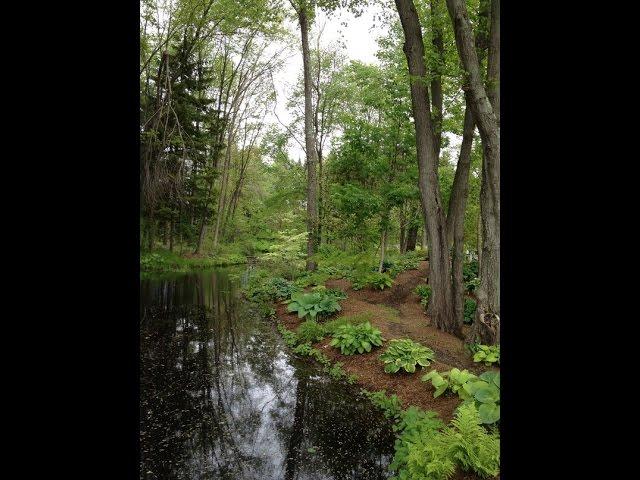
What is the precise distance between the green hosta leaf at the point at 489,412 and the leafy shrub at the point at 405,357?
5.76 ft

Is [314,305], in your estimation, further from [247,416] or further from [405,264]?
[405,264]

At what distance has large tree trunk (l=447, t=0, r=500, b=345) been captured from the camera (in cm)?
538

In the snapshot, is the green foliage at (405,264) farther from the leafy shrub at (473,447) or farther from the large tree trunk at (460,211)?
the leafy shrub at (473,447)

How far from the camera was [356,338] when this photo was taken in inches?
279

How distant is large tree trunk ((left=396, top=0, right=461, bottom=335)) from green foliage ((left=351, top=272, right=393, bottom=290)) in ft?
11.4

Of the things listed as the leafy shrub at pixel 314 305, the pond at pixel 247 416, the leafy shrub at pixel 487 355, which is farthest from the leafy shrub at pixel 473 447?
the leafy shrub at pixel 314 305

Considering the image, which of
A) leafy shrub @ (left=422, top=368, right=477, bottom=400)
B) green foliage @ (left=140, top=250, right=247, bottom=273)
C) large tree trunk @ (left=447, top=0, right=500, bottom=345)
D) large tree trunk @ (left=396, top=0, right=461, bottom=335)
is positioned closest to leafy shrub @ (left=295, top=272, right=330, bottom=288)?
large tree trunk @ (left=396, top=0, right=461, bottom=335)

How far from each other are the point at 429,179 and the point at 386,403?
4.62m

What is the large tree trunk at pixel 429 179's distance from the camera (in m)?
7.13
